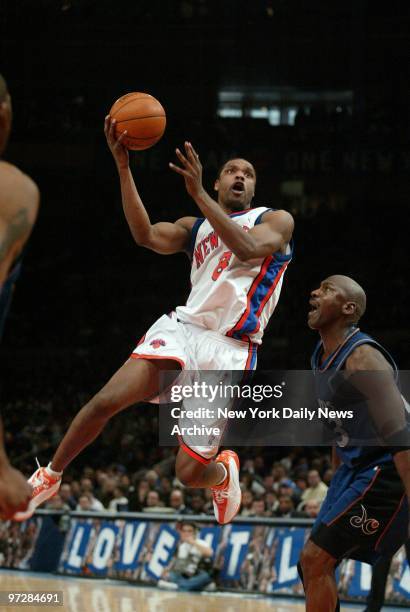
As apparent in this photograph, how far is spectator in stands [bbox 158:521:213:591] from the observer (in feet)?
31.0

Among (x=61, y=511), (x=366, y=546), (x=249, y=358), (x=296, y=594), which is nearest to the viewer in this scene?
(x=366, y=546)

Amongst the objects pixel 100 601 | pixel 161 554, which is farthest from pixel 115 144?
pixel 161 554

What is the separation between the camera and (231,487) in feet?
19.0

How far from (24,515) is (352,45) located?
1651 centimetres

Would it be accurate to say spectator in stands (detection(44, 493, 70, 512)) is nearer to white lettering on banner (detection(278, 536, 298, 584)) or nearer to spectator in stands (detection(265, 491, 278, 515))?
spectator in stands (detection(265, 491, 278, 515))

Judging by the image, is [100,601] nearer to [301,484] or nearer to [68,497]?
[301,484]

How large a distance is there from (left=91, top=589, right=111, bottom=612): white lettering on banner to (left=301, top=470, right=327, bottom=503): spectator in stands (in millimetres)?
2537

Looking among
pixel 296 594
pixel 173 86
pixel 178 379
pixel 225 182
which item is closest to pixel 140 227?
pixel 225 182

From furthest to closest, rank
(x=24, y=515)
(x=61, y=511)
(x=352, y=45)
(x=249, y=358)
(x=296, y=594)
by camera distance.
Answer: (x=352, y=45) → (x=61, y=511) → (x=296, y=594) → (x=249, y=358) → (x=24, y=515)

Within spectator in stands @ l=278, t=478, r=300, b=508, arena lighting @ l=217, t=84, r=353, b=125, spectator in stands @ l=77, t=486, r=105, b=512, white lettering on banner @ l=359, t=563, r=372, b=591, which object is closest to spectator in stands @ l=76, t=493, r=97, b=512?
spectator in stands @ l=77, t=486, r=105, b=512

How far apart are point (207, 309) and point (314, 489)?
5.55 metres

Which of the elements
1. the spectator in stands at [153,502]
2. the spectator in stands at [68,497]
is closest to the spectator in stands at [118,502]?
the spectator in stands at [153,502]

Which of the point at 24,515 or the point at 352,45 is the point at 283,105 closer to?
the point at 352,45

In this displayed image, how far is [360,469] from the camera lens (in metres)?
5.19
